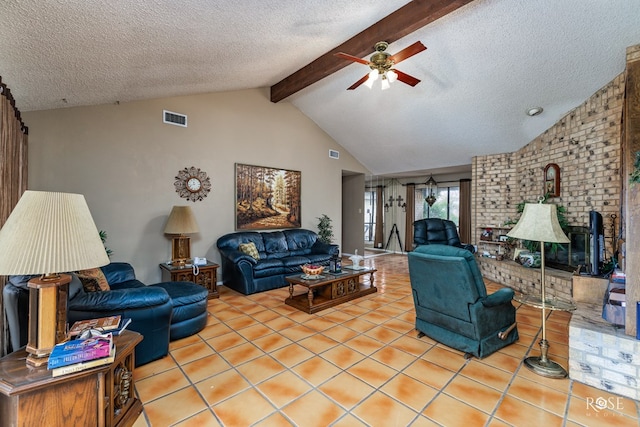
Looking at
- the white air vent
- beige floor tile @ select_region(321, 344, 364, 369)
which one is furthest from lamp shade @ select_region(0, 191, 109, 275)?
the white air vent

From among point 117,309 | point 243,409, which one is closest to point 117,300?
point 117,309

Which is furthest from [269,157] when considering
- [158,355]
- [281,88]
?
[158,355]

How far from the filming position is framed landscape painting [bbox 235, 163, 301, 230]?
5.34m

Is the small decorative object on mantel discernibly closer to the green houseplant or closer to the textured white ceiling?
the textured white ceiling

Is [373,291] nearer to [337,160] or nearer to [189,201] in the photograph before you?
[189,201]

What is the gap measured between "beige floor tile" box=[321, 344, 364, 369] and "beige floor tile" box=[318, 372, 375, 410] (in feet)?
0.58

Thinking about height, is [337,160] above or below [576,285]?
above

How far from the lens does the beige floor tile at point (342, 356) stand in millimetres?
2428

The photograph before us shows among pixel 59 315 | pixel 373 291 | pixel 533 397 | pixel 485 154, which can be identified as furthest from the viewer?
pixel 485 154

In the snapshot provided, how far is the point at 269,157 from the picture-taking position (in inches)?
227

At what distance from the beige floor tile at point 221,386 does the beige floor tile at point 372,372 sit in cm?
88

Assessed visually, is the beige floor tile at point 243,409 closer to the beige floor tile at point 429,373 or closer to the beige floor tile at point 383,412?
the beige floor tile at point 383,412

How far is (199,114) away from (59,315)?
408cm

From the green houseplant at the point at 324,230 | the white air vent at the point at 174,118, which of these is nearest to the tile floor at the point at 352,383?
the white air vent at the point at 174,118
